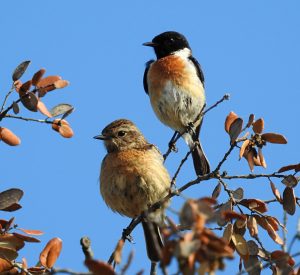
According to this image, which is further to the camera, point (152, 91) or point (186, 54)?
point (186, 54)

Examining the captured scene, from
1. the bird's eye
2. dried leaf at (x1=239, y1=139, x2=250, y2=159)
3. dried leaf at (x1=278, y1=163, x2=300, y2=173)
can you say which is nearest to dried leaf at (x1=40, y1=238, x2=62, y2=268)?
dried leaf at (x1=239, y1=139, x2=250, y2=159)

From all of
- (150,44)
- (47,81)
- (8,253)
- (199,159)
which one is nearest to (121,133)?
(199,159)

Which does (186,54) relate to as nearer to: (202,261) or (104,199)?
(104,199)

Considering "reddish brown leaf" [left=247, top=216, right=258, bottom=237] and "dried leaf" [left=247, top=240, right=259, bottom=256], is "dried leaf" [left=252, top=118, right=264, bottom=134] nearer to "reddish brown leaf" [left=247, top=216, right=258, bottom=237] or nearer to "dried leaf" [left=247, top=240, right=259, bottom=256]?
"reddish brown leaf" [left=247, top=216, right=258, bottom=237]

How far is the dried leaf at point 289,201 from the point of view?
4.60 m

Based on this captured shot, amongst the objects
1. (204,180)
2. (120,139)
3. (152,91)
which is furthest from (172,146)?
(204,180)

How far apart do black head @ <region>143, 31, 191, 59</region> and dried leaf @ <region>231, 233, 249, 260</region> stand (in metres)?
5.25

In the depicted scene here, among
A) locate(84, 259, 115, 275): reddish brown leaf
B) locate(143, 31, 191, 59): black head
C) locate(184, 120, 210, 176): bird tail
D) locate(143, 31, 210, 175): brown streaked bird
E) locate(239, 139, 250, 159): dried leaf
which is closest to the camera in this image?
→ locate(84, 259, 115, 275): reddish brown leaf

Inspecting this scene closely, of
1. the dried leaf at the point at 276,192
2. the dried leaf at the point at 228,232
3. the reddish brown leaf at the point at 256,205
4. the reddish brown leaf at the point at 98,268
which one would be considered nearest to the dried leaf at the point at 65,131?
the dried leaf at the point at 228,232

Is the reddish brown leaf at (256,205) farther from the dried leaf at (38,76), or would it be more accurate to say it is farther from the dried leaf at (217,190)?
the dried leaf at (38,76)

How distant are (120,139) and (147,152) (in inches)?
18.4

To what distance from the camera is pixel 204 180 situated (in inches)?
205

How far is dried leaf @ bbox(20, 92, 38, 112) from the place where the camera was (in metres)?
4.34

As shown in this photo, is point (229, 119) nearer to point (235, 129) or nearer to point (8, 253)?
point (235, 129)
